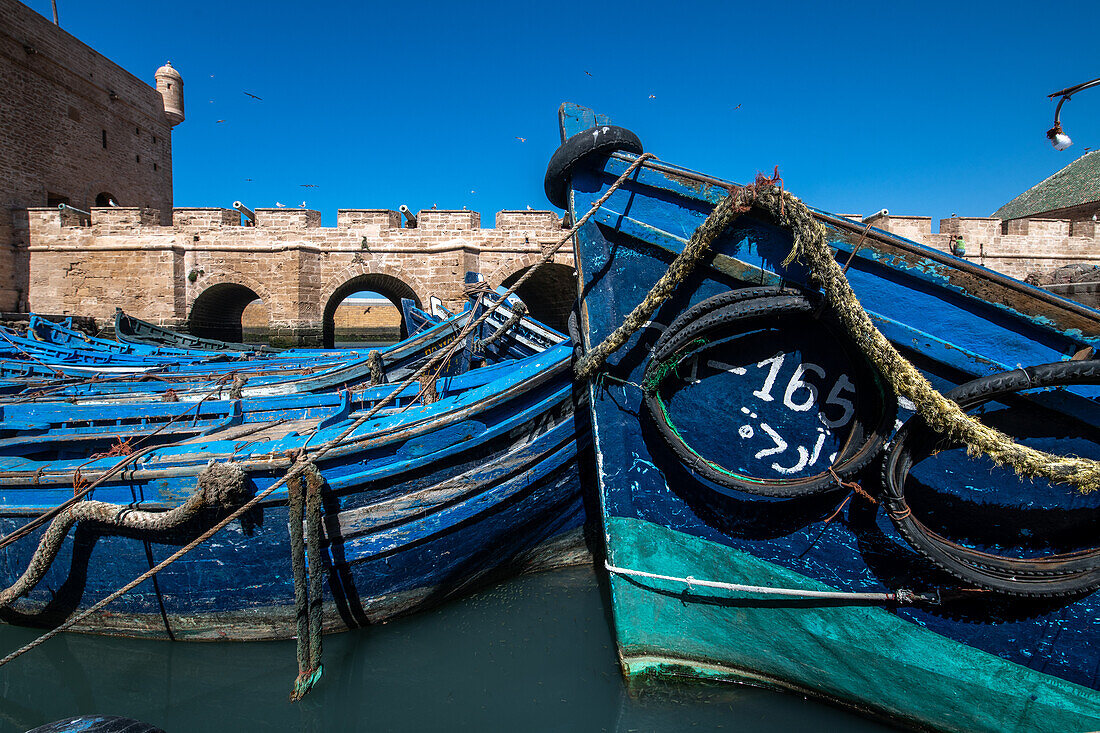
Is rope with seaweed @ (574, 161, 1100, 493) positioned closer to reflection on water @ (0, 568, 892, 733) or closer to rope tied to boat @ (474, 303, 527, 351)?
reflection on water @ (0, 568, 892, 733)

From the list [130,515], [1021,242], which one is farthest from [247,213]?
[1021,242]

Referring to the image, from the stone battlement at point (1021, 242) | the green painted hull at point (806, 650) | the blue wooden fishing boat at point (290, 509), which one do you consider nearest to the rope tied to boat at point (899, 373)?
the green painted hull at point (806, 650)

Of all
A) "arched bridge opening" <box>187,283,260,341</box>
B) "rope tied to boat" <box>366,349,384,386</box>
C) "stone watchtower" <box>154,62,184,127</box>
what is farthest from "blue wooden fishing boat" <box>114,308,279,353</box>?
"stone watchtower" <box>154,62,184,127</box>

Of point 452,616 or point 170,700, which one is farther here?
point 452,616

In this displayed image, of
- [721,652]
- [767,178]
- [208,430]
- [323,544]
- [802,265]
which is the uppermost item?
[767,178]

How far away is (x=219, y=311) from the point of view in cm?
1702

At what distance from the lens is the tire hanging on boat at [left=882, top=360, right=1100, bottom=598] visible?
6.65ft

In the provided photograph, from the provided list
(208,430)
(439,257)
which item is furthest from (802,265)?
(439,257)

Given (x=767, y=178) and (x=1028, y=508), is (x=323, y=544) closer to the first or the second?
(x=767, y=178)

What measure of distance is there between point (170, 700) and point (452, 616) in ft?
5.49

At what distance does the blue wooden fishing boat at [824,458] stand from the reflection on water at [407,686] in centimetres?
21

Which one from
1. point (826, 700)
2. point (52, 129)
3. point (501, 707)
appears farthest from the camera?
point (52, 129)

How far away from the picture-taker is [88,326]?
14.3 meters

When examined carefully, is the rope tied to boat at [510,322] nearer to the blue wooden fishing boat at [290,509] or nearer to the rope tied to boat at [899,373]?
the blue wooden fishing boat at [290,509]
